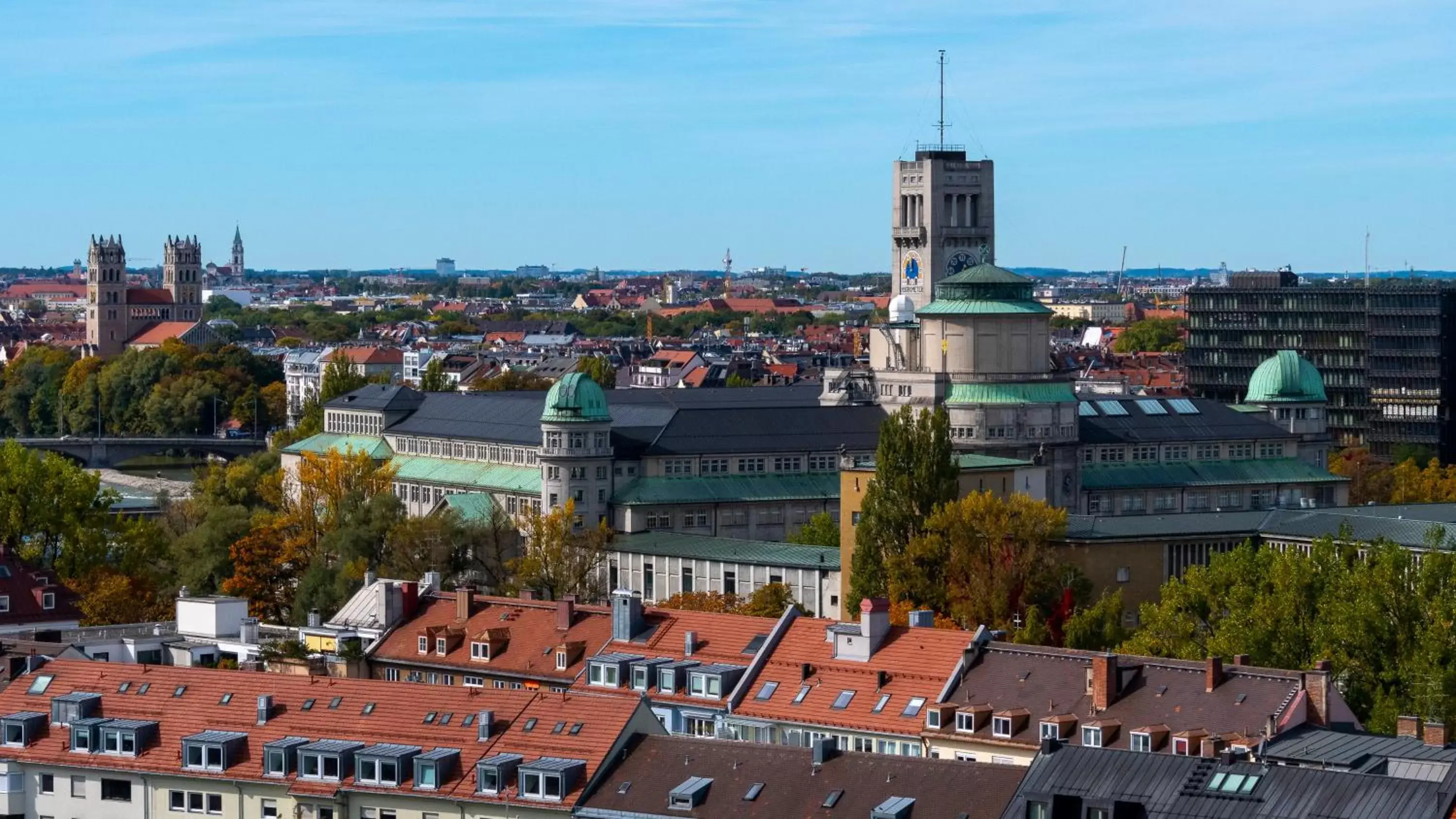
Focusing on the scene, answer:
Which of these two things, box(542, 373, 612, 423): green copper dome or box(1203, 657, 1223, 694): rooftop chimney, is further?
box(542, 373, 612, 423): green copper dome

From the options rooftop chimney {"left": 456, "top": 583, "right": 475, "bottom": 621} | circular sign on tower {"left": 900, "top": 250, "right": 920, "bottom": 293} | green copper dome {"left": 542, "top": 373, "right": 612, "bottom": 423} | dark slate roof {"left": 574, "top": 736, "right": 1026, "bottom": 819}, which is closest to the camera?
dark slate roof {"left": 574, "top": 736, "right": 1026, "bottom": 819}

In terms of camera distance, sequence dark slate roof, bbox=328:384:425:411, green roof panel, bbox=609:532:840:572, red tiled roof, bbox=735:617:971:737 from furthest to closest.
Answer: dark slate roof, bbox=328:384:425:411 < green roof panel, bbox=609:532:840:572 < red tiled roof, bbox=735:617:971:737

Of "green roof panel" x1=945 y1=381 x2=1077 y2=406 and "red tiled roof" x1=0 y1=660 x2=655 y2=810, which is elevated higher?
"green roof panel" x1=945 y1=381 x2=1077 y2=406

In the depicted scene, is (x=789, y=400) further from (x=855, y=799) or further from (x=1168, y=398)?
(x=855, y=799)

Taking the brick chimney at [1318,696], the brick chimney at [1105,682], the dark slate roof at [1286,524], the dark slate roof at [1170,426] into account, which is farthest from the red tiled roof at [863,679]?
the dark slate roof at [1170,426]

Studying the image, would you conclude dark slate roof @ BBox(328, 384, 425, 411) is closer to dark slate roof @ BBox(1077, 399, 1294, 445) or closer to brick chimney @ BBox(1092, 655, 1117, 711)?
dark slate roof @ BBox(1077, 399, 1294, 445)

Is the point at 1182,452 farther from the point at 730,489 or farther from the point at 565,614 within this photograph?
the point at 565,614

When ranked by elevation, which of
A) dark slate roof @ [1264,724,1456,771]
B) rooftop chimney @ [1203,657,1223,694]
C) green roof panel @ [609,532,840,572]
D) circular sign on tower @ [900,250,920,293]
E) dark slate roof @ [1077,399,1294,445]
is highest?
circular sign on tower @ [900,250,920,293]

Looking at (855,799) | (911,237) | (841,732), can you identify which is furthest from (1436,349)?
(855,799)

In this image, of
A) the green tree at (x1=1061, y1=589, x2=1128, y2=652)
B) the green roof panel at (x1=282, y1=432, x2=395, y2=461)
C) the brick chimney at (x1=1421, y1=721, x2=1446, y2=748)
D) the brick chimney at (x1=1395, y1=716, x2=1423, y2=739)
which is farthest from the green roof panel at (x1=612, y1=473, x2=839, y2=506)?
the brick chimney at (x1=1421, y1=721, x2=1446, y2=748)
